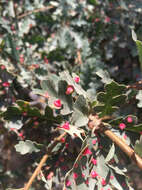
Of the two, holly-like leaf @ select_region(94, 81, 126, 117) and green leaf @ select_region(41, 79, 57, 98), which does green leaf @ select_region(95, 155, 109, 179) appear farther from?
green leaf @ select_region(41, 79, 57, 98)

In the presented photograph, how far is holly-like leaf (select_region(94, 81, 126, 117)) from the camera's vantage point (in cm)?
77

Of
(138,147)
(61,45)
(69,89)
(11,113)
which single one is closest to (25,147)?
(11,113)

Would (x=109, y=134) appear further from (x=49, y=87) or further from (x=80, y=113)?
(x=49, y=87)

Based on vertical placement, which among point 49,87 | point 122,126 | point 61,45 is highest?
point 61,45

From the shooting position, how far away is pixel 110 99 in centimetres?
80

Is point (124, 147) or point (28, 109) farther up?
point (28, 109)

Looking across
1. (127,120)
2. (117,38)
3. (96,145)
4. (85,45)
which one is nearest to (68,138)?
(96,145)

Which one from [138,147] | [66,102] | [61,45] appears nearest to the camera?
[138,147]

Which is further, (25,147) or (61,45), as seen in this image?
(61,45)

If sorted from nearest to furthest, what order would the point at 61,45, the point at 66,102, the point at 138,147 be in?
the point at 138,147 < the point at 66,102 < the point at 61,45

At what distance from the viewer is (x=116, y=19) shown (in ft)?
4.66

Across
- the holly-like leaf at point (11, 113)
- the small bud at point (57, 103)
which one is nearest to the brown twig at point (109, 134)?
the small bud at point (57, 103)

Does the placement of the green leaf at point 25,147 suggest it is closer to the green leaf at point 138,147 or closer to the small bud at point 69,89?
the small bud at point 69,89

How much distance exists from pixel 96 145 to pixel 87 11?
821 millimetres
